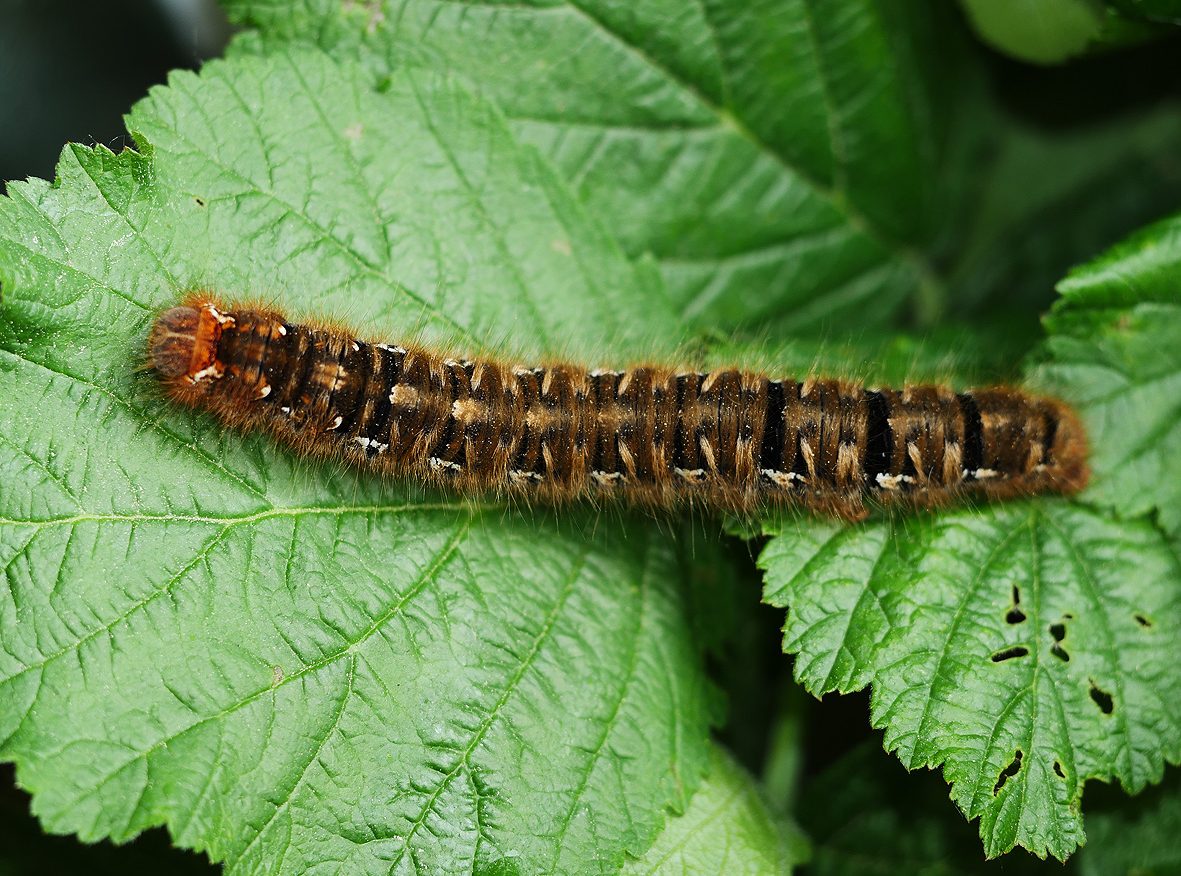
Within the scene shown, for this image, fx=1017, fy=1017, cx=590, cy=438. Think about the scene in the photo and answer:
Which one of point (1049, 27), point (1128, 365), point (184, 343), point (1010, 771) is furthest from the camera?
point (1049, 27)

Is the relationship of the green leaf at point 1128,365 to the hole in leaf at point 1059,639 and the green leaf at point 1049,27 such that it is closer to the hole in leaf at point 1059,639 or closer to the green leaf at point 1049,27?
the hole in leaf at point 1059,639

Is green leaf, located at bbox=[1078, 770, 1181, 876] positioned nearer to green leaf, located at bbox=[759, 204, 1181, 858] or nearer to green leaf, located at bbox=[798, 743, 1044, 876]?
green leaf, located at bbox=[798, 743, 1044, 876]

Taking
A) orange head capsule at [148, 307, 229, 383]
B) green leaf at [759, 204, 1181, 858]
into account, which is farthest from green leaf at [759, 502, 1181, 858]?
orange head capsule at [148, 307, 229, 383]

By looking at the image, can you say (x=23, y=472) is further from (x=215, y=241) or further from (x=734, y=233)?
(x=734, y=233)

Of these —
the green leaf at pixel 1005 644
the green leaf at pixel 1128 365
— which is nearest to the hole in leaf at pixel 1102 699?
the green leaf at pixel 1005 644

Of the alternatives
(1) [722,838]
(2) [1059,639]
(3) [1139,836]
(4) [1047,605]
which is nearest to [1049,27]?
(4) [1047,605]

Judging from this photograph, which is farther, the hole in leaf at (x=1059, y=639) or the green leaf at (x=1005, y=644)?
the hole in leaf at (x=1059, y=639)

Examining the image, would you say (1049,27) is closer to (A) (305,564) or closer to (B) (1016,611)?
(B) (1016,611)

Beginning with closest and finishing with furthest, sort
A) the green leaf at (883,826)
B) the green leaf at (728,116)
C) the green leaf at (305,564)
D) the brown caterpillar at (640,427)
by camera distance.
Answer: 1. the green leaf at (305,564)
2. the brown caterpillar at (640,427)
3. the green leaf at (728,116)
4. the green leaf at (883,826)
